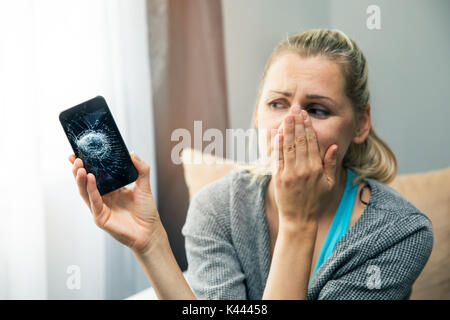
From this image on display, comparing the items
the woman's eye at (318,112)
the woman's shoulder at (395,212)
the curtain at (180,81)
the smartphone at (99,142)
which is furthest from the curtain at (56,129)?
the woman's shoulder at (395,212)

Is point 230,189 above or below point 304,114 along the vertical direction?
below

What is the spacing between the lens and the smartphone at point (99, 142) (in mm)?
623

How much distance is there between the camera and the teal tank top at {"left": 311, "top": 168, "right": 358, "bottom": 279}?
32.9 inches

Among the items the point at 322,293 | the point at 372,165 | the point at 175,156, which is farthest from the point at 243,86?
the point at 322,293

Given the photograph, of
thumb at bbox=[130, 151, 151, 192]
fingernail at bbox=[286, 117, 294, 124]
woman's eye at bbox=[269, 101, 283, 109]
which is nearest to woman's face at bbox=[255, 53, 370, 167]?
woman's eye at bbox=[269, 101, 283, 109]

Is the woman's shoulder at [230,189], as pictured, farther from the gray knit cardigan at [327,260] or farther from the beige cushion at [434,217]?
the beige cushion at [434,217]

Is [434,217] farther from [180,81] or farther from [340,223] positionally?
[180,81]

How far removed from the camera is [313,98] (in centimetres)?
77

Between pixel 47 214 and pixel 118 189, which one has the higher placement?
pixel 118 189

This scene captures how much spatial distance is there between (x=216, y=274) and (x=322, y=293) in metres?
0.21

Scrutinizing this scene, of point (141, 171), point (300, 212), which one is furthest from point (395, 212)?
point (141, 171)

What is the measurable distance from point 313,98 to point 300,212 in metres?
0.23

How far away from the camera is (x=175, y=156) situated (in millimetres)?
1305
